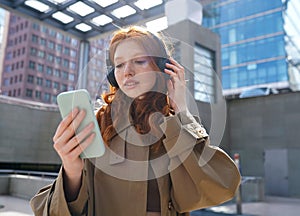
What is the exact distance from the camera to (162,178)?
2.56ft

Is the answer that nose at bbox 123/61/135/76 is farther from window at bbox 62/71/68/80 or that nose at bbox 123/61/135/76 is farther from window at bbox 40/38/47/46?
window at bbox 40/38/47/46

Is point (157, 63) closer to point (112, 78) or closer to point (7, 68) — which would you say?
point (112, 78)

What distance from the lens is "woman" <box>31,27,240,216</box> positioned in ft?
2.35

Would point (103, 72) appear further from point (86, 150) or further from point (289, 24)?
point (289, 24)

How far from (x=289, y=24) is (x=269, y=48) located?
3.63 metres

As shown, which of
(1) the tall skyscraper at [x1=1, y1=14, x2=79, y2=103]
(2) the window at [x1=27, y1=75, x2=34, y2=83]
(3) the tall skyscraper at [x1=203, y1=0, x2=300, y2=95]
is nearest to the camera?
(3) the tall skyscraper at [x1=203, y1=0, x2=300, y2=95]

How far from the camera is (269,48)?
34.5 meters

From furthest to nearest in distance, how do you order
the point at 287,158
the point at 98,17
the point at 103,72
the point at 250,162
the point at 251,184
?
the point at 250,162
the point at 287,158
the point at 251,184
the point at 98,17
the point at 103,72

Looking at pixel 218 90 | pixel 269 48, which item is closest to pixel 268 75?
pixel 269 48

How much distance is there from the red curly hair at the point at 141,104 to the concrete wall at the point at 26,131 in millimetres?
9861

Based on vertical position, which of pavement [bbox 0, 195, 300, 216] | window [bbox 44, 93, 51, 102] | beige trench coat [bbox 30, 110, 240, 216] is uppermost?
window [bbox 44, 93, 51, 102]

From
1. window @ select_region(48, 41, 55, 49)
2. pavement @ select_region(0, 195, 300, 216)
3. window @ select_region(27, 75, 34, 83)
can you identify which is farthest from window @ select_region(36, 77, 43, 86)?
pavement @ select_region(0, 195, 300, 216)

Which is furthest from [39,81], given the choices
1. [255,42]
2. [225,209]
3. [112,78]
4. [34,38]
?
[112,78]

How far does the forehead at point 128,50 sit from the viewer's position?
31.1 inches
